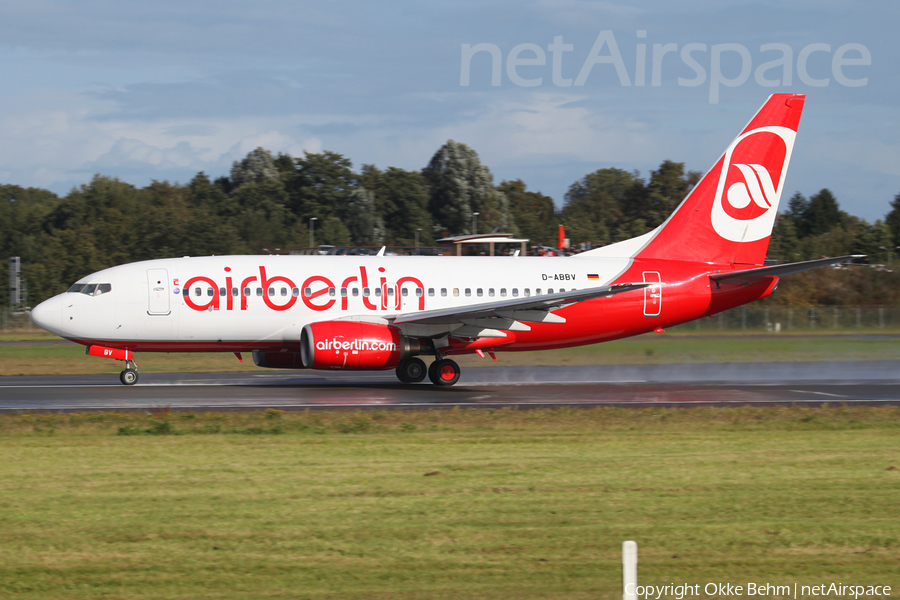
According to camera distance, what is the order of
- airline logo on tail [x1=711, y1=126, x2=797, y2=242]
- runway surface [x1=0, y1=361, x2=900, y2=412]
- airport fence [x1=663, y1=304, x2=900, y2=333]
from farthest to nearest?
Result: airport fence [x1=663, y1=304, x2=900, y2=333], airline logo on tail [x1=711, y1=126, x2=797, y2=242], runway surface [x1=0, y1=361, x2=900, y2=412]

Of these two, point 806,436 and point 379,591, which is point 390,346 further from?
→ point 379,591

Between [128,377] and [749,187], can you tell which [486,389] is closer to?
[128,377]

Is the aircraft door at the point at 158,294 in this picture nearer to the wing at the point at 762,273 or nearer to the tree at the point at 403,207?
the wing at the point at 762,273

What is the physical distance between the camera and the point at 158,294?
2361 cm

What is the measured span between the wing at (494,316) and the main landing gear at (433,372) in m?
0.97

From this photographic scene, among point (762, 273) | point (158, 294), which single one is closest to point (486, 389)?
point (762, 273)

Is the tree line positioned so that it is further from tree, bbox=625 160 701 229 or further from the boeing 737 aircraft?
the boeing 737 aircraft

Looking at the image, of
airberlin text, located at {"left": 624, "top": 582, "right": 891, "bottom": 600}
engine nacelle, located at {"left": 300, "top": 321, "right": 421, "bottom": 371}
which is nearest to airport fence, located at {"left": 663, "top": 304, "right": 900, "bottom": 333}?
engine nacelle, located at {"left": 300, "top": 321, "right": 421, "bottom": 371}

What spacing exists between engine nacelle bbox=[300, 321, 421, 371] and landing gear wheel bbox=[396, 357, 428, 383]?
1.03 metres

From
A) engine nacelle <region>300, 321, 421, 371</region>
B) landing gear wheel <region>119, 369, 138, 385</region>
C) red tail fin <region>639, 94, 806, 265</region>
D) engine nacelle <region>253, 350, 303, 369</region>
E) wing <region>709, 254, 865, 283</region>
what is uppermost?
red tail fin <region>639, 94, 806, 265</region>

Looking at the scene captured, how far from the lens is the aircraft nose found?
23.3 metres

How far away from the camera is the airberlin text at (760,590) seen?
275 inches

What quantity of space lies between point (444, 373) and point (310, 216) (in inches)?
3575

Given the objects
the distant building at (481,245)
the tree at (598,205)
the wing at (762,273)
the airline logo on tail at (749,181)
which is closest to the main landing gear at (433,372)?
the wing at (762,273)
